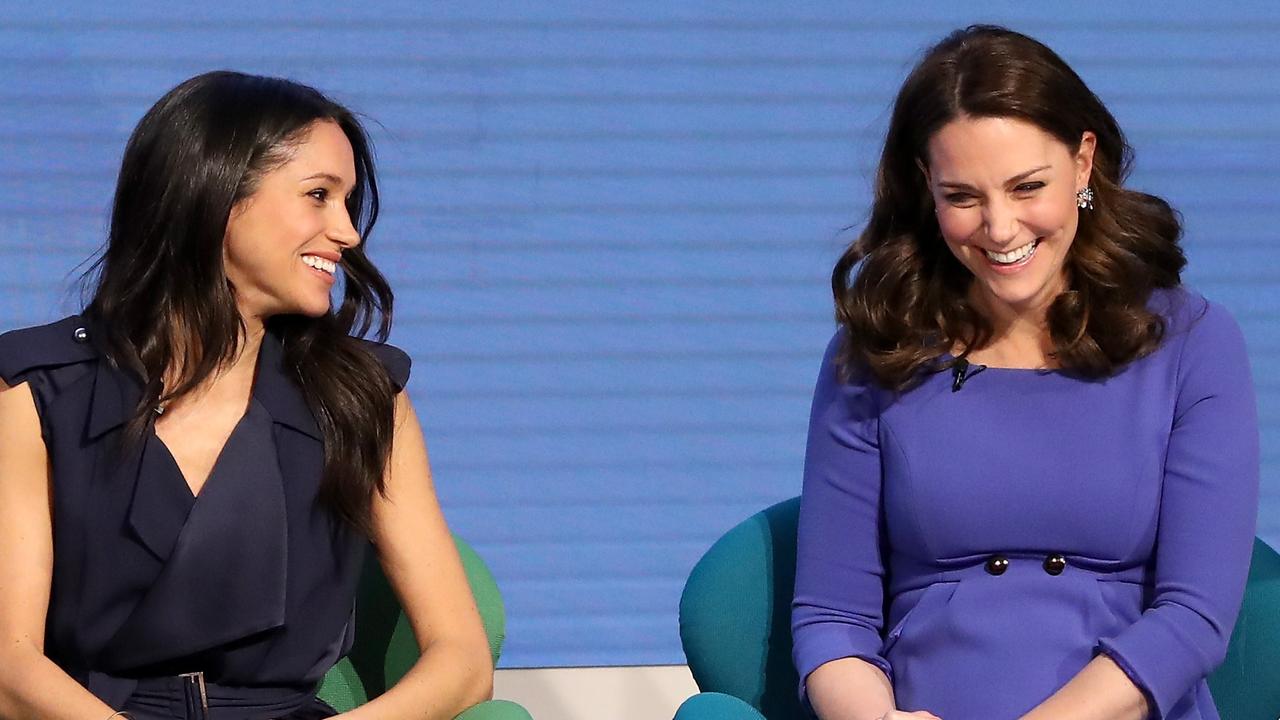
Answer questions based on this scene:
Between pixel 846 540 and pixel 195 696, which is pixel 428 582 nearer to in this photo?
pixel 195 696

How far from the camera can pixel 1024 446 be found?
9.08 feet

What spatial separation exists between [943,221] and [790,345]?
180 cm

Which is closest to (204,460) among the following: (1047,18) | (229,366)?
(229,366)

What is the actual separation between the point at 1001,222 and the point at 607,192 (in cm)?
194

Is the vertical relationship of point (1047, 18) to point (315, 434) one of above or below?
above

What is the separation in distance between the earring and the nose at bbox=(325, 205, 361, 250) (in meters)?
1.11

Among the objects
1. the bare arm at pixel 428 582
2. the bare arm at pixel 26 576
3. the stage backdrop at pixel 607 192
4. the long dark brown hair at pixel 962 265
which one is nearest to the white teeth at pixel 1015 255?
the long dark brown hair at pixel 962 265

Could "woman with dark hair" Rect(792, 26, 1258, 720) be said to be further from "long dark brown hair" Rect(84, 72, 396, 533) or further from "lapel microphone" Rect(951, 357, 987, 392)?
"long dark brown hair" Rect(84, 72, 396, 533)

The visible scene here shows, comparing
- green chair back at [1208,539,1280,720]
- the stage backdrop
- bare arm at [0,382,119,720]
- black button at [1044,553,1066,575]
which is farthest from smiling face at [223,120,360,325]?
the stage backdrop

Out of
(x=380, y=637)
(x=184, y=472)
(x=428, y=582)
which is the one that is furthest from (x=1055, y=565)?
(x=184, y=472)

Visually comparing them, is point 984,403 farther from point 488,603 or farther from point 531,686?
point 531,686

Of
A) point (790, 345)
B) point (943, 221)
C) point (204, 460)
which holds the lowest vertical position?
point (790, 345)

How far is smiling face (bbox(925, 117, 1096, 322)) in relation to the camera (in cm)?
268

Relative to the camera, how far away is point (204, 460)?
281 cm
